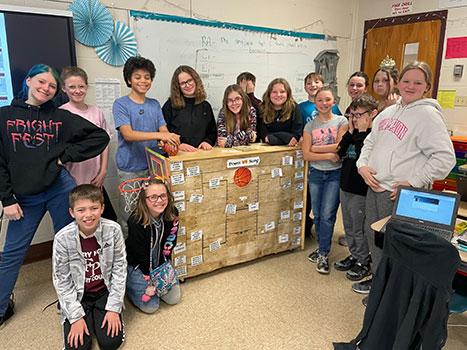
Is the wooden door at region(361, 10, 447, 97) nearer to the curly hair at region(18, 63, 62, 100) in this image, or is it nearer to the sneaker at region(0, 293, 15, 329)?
the curly hair at region(18, 63, 62, 100)

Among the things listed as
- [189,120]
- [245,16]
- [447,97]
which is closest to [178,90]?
[189,120]

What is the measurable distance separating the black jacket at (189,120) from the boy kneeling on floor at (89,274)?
90 cm

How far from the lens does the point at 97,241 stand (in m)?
1.98

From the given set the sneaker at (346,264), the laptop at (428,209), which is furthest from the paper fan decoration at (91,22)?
the sneaker at (346,264)

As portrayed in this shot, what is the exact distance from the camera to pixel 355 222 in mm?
2578

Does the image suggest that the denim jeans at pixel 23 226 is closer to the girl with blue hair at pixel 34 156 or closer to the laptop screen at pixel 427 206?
the girl with blue hair at pixel 34 156

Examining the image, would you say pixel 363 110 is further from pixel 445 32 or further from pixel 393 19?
pixel 393 19

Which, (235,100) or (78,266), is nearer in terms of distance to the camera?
(78,266)

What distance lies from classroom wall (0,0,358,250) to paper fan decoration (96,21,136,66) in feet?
0.18

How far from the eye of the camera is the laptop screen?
64.3 inches

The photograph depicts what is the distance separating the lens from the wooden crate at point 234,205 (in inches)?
94.7

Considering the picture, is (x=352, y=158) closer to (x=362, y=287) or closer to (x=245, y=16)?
(x=362, y=287)

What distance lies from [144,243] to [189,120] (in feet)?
3.22

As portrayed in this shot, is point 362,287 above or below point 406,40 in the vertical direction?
below
